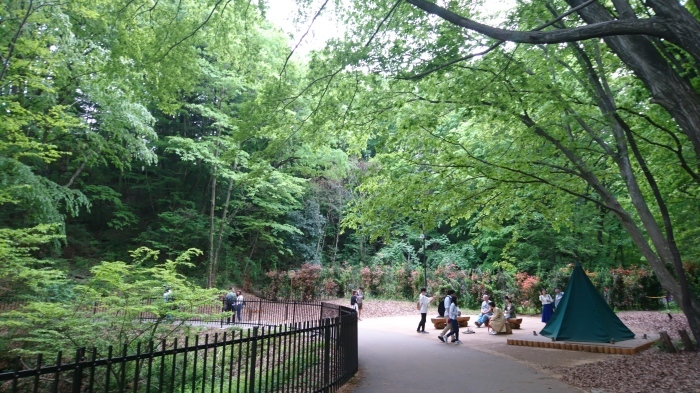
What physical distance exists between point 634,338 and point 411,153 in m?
8.64

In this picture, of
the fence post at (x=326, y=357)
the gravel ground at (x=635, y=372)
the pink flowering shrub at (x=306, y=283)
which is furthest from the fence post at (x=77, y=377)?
the pink flowering shrub at (x=306, y=283)

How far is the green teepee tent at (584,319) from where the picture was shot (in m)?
12.8

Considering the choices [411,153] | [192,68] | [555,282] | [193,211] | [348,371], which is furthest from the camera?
[193,211]

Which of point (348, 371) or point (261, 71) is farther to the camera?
point (261, 71)

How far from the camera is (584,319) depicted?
13.0 meters

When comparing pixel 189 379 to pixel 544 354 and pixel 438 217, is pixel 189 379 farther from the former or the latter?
pixel 544 354

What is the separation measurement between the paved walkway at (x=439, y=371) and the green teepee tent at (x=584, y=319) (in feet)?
8.38

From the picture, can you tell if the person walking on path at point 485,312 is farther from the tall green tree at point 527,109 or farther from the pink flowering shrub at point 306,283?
the pink flowering shrub at point 306,283

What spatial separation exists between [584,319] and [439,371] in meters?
6.34

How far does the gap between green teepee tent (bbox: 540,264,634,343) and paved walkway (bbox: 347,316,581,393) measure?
2.56 m

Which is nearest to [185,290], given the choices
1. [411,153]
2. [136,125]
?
[411,153]

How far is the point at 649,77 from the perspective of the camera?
19.8 feet

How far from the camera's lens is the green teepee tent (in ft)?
42.0

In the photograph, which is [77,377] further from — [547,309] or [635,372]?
[547,309]
